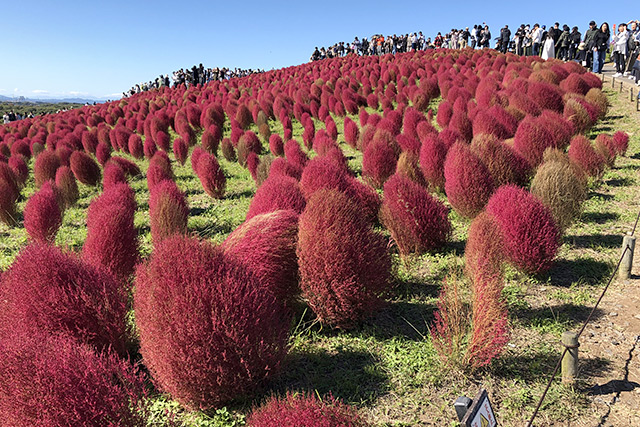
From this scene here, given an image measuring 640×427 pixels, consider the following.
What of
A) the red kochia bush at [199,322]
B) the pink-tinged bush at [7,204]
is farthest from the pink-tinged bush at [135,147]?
the red kochia bush at [199,322]

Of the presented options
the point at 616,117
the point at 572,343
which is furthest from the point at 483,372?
the point at 616,117

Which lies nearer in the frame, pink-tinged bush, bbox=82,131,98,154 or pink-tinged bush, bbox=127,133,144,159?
pink-tinged bush, bbox=127,133,144,159

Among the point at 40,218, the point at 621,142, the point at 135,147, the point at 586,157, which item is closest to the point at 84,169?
the point at 135,147

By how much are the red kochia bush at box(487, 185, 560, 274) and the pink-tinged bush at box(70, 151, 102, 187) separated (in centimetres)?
1048

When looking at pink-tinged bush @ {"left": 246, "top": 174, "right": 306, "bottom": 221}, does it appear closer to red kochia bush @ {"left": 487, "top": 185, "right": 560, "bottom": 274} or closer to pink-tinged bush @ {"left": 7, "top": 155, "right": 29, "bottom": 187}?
red kochia bush @ {"left": 487, "top": 185, "right": 560, "bottom": 274}

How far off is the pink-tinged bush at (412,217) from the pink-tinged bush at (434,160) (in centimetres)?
227

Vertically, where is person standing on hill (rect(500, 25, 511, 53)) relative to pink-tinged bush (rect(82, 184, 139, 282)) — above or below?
above

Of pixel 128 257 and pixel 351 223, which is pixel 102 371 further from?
pixel 128 257

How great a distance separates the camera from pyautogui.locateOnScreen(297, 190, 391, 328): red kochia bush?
401 cm

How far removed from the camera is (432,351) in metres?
3.92

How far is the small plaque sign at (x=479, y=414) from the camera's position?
7.04ft

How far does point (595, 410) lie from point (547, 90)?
36.2ft

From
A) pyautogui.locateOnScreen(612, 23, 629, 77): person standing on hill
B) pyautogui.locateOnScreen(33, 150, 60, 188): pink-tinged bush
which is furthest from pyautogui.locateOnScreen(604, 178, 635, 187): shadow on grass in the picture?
pyautogui.locateOnScreen(33, 150, 60, 188): pink-tinged bush

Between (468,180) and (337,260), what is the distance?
3256 millimetres
